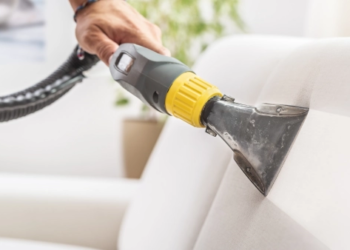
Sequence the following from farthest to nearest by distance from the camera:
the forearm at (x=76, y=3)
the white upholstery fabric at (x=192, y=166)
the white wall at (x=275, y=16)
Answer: the white wall at (x=275, y=16), the white upholstery fabric at (x=192, y=166), the forearm at (x=76, y=3)

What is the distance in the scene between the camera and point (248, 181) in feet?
1.71

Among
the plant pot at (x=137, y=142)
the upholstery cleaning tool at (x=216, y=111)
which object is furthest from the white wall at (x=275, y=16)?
the upholstery cleaning tool at (x=216, y=111)

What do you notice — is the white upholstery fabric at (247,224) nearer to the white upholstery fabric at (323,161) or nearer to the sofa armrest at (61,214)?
the white upholstery fabric at (323,161)

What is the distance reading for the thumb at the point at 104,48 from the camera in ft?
1.55

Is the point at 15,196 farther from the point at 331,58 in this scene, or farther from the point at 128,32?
the point at 331,58

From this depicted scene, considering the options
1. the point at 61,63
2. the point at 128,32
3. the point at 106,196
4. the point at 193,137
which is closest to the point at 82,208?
the point at 106,196

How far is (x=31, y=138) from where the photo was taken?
1.68 metres

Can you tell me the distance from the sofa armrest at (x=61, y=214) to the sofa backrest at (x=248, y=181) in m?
0.11

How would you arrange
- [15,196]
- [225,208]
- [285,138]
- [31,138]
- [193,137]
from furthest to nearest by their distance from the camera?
[31,138]
[15,196]
[193,137]
[225,208]
[285,138]

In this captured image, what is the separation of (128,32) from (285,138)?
0.20 m

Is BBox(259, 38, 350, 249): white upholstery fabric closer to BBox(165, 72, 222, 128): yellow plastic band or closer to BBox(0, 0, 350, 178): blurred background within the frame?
BBox(165, 72, 222, 128): yellow plastic band

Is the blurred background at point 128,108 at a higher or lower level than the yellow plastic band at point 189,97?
lower

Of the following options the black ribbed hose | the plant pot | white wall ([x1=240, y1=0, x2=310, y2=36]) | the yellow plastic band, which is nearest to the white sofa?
the yellow plastic band

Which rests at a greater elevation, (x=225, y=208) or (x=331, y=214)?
(x=331, y=214)
